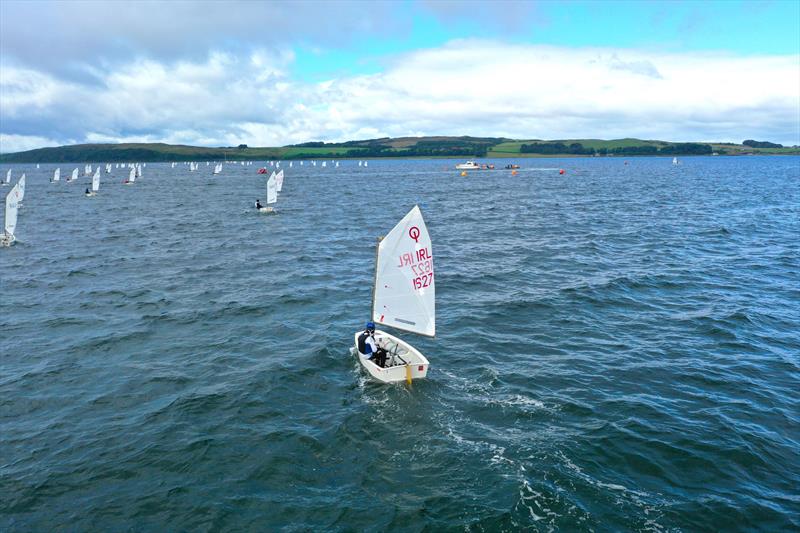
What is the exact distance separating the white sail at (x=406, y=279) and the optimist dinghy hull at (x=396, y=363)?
1.06 meters

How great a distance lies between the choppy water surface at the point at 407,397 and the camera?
656 inches

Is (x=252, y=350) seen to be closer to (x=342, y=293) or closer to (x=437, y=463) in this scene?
(x=342, y=293)

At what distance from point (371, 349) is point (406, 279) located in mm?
4004

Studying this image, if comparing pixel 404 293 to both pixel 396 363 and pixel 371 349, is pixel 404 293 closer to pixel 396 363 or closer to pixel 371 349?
pixel 371 349

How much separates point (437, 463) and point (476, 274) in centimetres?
2700

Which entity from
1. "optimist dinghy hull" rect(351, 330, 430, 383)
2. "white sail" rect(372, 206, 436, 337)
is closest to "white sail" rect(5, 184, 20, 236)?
"optimist dinghy hull" rect(351, 330, 430, 383)

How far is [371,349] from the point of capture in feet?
83.3

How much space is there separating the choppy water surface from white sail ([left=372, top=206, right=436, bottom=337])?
2.90 meters

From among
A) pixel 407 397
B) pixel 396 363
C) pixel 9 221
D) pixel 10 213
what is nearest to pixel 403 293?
pixel 396 363

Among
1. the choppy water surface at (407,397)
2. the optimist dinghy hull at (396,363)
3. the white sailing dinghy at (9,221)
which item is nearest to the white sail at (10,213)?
the white sailing dinghy at (9,221)

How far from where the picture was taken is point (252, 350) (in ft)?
94.2

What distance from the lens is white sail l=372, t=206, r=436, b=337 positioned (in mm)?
25578

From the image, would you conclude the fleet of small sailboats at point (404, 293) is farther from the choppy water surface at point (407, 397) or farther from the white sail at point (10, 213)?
the white sail at point (10, 213)

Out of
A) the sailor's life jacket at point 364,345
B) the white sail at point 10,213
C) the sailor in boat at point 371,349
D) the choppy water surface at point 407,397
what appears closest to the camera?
the choppy water surface at point 407,397
